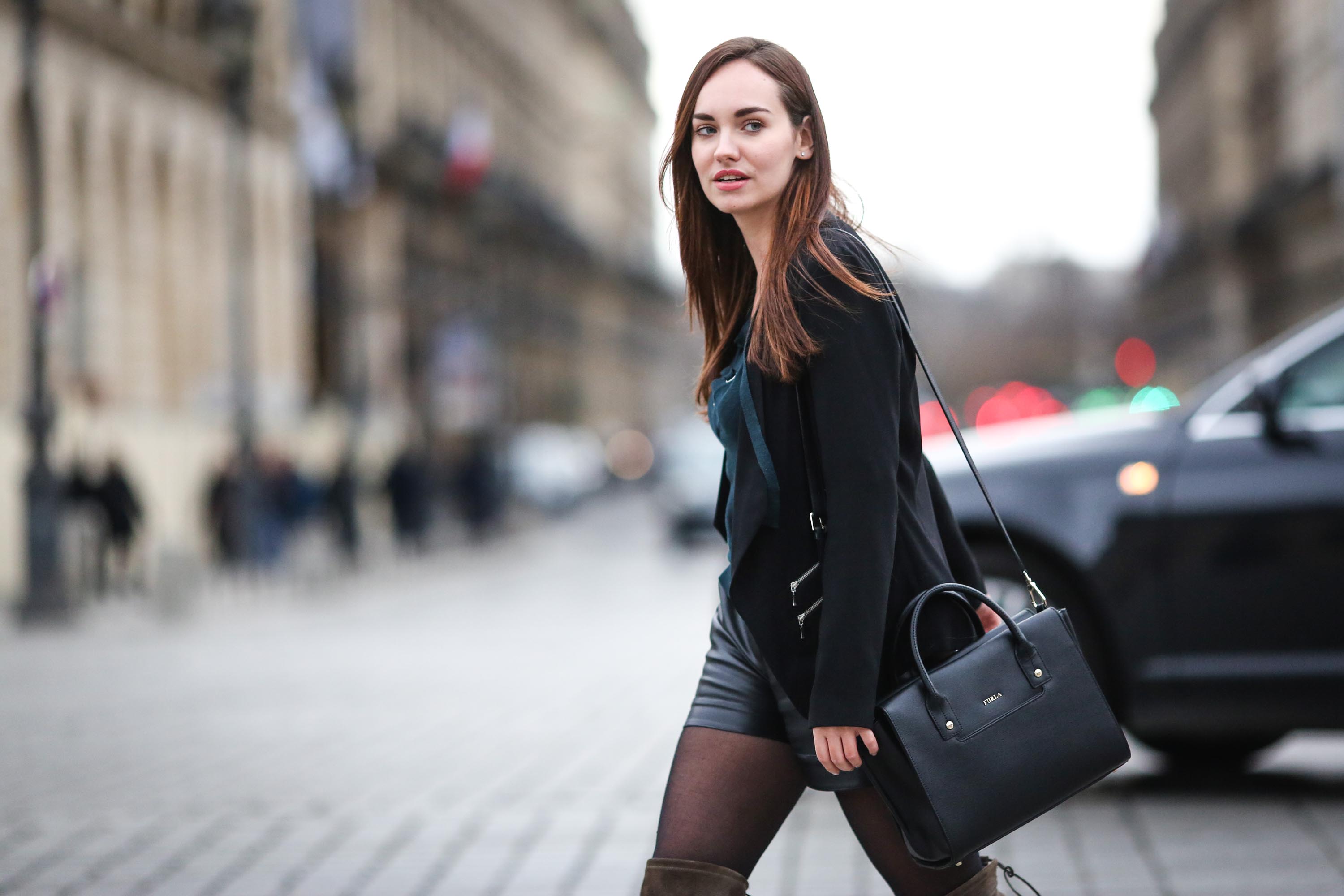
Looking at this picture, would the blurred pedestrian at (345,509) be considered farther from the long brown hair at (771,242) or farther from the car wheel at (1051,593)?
the long brown hair at (771,242)

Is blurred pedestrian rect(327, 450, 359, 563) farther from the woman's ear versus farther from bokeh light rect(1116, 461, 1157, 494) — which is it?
the woman's ear

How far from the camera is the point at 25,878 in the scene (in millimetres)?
5488

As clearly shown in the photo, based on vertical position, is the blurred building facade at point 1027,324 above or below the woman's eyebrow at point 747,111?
above

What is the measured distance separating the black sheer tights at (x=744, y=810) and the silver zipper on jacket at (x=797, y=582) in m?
0.25

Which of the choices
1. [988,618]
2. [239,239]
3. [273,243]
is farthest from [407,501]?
[988,618]

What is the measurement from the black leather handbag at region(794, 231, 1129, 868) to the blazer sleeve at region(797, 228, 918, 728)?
0.22 ft

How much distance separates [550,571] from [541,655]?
11163mm

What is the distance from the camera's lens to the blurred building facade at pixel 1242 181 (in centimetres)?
4975

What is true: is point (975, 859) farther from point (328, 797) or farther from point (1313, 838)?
point (328, 797)

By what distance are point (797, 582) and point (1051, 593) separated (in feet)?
11.5

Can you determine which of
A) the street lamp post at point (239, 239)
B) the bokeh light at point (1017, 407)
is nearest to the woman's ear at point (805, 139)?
the bokeh light at point (1017, 407)

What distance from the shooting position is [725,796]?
293 centimetres

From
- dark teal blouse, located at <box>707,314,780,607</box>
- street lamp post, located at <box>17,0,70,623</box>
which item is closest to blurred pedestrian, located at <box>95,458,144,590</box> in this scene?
street lamp post, located at <box>17,0,70,623</box>

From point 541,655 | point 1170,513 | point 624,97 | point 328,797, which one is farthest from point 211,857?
point 624,97
